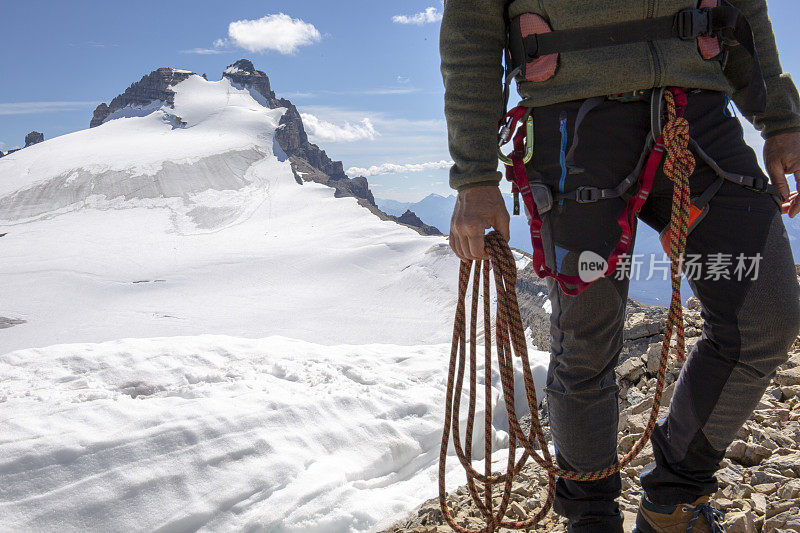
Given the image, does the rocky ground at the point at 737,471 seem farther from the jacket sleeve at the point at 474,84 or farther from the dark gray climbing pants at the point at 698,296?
the jacket sleeve at the point at 474,84

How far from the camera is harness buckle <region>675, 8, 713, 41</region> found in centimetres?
171

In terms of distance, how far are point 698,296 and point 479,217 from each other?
778mm

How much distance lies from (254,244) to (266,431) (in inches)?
2057

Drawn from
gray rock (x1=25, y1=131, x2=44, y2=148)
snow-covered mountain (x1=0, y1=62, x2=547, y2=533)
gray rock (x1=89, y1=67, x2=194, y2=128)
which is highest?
gray rock (x1=89, y1=67, x2=194, y2=128)

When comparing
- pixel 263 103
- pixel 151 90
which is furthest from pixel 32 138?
pixel 263 103

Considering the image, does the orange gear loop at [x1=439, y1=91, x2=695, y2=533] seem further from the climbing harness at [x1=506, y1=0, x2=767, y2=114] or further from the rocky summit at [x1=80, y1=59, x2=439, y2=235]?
the rocky summit at [x1=80, y1=59, x2=439, y2=235]

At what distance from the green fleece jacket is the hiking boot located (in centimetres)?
129

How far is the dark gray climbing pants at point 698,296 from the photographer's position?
162 cm

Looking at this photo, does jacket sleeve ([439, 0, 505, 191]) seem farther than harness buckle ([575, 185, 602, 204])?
Yes

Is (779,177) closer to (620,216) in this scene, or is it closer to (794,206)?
(794,206)

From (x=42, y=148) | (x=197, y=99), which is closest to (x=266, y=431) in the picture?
(x=42, y=148)

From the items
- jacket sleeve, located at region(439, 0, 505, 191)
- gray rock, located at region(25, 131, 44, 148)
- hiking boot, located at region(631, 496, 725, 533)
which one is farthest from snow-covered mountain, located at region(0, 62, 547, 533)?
gray rock, located at region(25, 131, 44, 148)

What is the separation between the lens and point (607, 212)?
1.72 metres

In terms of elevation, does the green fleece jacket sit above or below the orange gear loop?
above
